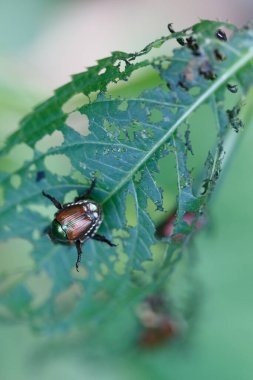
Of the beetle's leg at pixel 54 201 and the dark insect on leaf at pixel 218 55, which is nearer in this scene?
the dark insect on leaf at pixel 218 55

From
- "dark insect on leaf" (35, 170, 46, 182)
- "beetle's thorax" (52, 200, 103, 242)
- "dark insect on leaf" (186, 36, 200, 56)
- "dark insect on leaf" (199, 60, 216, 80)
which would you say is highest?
"dark insect on leaf" (186, 36, 200, 56)

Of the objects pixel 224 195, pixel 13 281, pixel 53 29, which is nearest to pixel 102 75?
pixel 13 281

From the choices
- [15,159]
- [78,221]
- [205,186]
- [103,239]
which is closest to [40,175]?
[78,221]

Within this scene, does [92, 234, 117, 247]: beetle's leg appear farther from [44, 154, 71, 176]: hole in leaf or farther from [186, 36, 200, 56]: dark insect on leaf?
[186, 36, 200, 56]: dark insect on leaf

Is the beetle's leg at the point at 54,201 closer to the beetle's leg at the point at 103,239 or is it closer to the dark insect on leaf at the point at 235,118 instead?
the beetle's leg at the point at 103,239

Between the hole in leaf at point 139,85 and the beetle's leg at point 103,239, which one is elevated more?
the hole in leaf at point 139,85

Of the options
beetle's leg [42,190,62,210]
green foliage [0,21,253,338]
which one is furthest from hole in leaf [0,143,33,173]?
beetle's leg [42,190,62,210]

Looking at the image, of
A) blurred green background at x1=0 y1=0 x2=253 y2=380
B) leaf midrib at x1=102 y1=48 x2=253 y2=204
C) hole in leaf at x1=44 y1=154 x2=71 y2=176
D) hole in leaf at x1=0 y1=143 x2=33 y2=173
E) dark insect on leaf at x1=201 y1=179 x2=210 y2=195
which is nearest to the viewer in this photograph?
leaf midrib at x1=102 y1=48 x2=253 y2=204

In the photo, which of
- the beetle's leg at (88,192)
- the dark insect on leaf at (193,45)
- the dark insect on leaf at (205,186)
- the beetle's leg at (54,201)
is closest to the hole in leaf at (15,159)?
the beetle's leg at (54,201)

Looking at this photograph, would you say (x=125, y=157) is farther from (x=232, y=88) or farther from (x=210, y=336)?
(x=210, y=336)
